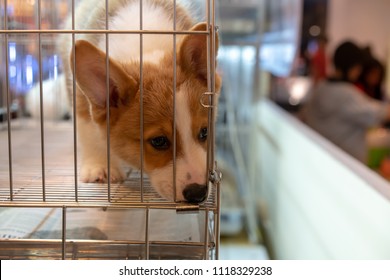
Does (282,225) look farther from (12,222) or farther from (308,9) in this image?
(308,9)

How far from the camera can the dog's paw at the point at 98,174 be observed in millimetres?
1045

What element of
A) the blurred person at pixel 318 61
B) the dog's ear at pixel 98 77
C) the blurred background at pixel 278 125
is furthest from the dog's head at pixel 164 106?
the blurred person at pixel 318 61

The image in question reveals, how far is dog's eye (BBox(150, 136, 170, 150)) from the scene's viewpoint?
971 millimetres

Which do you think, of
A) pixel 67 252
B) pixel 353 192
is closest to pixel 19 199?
pixel 67 252

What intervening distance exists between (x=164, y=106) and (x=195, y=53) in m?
0.12

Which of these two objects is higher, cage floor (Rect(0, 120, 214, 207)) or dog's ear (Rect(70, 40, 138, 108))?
dog's ear (Rect(70, 40, 138, 108))

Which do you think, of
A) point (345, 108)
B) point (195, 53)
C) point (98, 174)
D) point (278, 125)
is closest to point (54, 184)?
point (98, 174)

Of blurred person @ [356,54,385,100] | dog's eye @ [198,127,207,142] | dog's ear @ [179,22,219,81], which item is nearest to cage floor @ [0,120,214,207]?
dog's eye @ [198,127,207,142]

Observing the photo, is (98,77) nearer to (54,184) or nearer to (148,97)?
(148,97)

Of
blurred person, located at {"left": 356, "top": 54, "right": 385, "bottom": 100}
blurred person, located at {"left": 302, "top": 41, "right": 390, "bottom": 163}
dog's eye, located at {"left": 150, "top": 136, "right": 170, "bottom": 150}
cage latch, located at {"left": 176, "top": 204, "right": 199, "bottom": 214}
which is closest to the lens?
cage latch, located at {"left": 176, "top": 204, "right": 199, "bottom": 214}

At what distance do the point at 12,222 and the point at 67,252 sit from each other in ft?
0.53

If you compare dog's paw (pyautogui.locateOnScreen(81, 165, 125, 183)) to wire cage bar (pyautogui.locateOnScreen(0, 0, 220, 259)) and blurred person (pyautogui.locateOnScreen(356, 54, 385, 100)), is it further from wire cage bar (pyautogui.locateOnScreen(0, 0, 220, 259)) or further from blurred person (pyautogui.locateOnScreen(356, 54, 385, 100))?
blurred person (pyautogui.locateOnScreen(356, 54, 385, 100))

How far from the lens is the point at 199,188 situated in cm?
87
